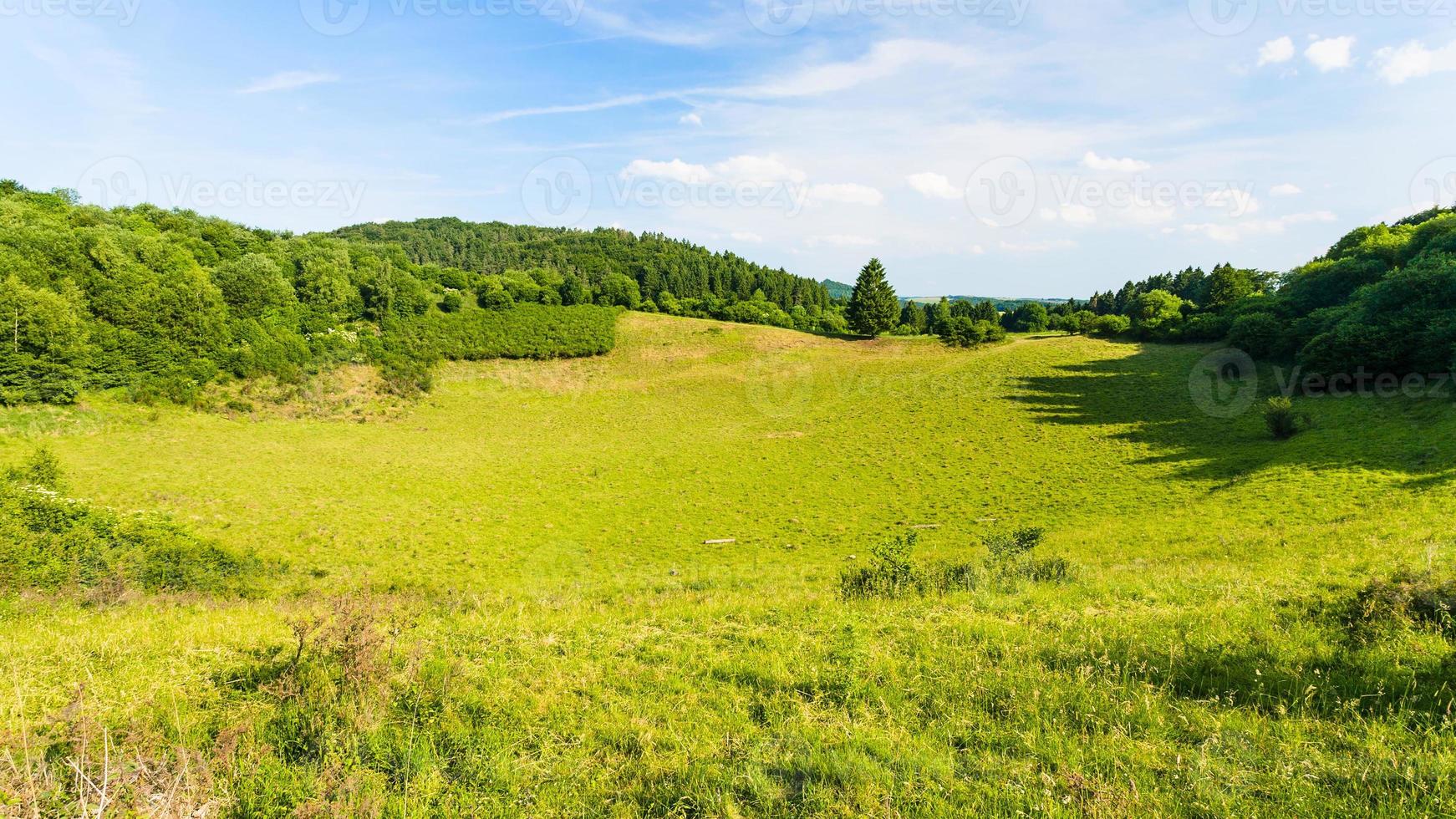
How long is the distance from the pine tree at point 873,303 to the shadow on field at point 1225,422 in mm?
21331

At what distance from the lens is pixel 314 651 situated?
6.17 metres

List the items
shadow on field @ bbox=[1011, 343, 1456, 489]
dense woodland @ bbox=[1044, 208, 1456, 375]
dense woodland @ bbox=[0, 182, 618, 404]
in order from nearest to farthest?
1. shadow on field @ bbox=[1011, 343, 1456, 489]
2. dense woodland @ bbox=[1044, 208, 1456, 375]
3. dense woodland @ bbox=[0, 182, 618, 404]

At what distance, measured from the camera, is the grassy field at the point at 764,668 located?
13.3 feet

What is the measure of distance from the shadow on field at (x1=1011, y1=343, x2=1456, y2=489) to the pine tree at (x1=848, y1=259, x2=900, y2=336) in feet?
70.0

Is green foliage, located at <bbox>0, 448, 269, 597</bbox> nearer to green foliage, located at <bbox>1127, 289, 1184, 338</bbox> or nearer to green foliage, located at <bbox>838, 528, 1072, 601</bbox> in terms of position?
green foliage, located at <bbox>838, 528, 1072, 601</bbox>

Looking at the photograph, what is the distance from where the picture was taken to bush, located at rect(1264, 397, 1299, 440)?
30266 millimetres

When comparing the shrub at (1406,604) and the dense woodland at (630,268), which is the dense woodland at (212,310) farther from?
the shrub at (1406,604)

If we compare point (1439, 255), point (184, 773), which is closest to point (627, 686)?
point (184, 773)

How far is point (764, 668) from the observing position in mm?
6750

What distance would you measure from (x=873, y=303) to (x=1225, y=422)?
3806 centimetres

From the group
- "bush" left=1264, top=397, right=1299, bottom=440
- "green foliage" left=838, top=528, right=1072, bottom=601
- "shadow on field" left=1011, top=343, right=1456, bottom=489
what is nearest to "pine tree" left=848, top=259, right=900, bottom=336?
"shadow on field" left=1011, top=343, right=1456, bottom=489
